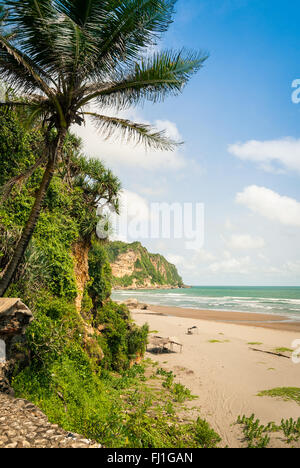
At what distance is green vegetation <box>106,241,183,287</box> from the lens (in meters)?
111

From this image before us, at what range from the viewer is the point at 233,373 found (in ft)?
35.3

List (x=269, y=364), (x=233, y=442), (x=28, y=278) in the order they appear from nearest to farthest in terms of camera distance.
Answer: (x=233, y=442) < (x=28, y=278) < (x=269, y=364)

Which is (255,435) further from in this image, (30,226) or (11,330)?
(30,226)

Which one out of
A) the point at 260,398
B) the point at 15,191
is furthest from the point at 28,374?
the point at 260,398

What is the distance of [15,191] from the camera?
23.6 ft

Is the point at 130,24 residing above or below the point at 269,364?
above

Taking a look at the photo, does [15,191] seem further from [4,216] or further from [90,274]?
[90,274]

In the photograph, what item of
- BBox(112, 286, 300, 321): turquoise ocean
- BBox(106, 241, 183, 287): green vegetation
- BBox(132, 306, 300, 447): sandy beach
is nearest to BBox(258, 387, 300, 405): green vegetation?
BBox(132, 306, 300, 447): sandy beach

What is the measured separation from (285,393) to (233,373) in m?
2.70

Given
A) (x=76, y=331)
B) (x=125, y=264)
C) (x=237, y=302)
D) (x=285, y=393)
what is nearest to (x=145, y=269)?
(x=125, y=264)

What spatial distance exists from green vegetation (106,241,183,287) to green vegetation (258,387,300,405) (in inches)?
3452

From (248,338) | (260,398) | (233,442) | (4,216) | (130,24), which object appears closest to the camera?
(130,24)

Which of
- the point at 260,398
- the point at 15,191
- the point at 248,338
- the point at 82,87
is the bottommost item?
the point at 248,338

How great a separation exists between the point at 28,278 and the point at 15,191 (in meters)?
2.77
